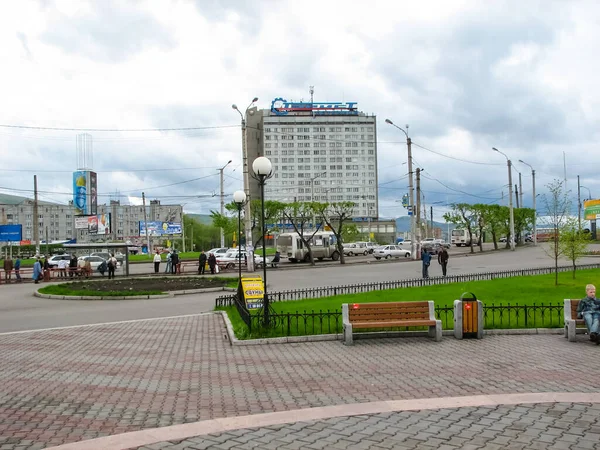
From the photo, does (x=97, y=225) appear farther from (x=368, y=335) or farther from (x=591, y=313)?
(x=591, y=313)

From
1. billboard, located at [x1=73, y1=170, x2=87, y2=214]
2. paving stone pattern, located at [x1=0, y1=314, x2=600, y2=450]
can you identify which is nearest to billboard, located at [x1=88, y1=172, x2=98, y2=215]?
billboard, located at [x1=73, y1=170, x2=87, y2=214]

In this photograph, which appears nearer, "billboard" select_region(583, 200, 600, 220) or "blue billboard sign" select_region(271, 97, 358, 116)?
"billboard" select_region(583, 200, 600, 220)

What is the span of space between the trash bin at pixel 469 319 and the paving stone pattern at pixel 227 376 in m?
0.29

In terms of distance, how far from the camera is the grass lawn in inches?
493

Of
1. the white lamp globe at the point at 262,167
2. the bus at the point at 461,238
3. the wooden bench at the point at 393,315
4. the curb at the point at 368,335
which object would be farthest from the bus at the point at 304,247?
the wooden bench at the point at 393,315

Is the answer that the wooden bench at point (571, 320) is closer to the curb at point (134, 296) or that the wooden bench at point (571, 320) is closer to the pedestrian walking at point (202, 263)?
the curb at point (134, 296)

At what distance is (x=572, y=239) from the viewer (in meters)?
23.8

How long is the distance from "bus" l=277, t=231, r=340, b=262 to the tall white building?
83153 mm

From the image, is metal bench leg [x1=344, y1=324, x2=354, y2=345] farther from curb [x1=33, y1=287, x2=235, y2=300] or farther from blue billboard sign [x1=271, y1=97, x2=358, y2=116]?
blue billboard sign [x1=271, y1=97, x2=358, y2=116]

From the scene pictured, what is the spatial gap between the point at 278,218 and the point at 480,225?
75.8 feet

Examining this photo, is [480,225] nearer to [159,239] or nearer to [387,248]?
[387,248]

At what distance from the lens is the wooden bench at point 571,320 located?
11.3m

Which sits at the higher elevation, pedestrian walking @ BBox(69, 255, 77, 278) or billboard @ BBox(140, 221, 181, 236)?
billboard @ BBox(140, 221, 181, 236)

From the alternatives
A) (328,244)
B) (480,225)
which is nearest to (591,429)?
(328,244)
